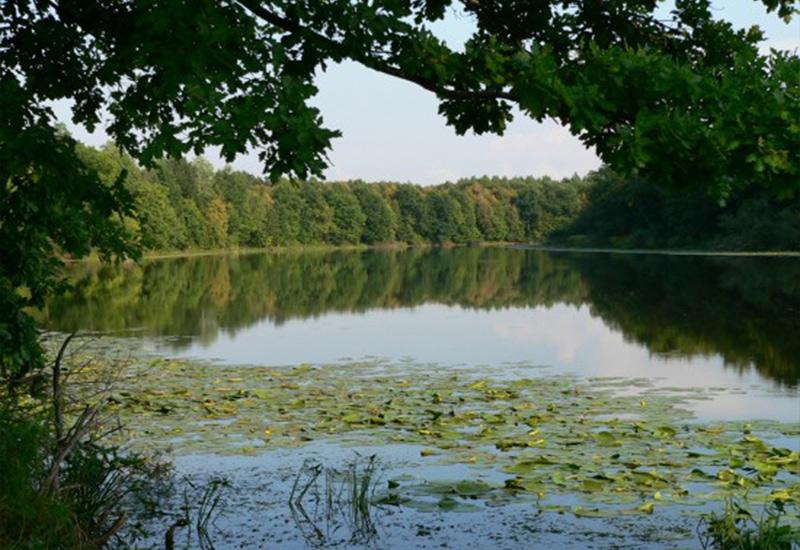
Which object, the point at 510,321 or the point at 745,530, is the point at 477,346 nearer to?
the point at 510,321

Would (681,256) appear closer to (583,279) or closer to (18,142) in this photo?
(583,279)

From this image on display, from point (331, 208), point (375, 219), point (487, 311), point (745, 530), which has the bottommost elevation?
point (745, 530)

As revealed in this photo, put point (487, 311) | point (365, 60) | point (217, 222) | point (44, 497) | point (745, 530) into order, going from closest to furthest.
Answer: point (44, 497), point (365, 60), point (745, 530), point (487, 311), point (217, 222)

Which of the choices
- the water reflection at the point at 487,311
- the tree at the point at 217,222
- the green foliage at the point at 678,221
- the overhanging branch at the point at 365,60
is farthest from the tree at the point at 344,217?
the overhanging branch at the point at 365,60

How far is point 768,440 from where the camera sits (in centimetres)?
1220

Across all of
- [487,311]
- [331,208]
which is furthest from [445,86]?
[331,208]

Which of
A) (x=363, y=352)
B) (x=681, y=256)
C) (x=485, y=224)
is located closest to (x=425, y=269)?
(x=681, y=256)

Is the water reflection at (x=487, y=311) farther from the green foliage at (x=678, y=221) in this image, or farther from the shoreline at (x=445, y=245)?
the green foliage at (x=678, y=221)

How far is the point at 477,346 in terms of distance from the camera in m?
23.5

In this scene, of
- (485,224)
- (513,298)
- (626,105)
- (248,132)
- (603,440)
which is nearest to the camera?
(248,132)

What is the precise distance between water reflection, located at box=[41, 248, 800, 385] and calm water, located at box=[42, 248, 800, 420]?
0.06 m

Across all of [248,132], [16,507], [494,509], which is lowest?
[494,509]

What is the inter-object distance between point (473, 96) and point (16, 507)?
396cm

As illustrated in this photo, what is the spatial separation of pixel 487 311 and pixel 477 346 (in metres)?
9.70
